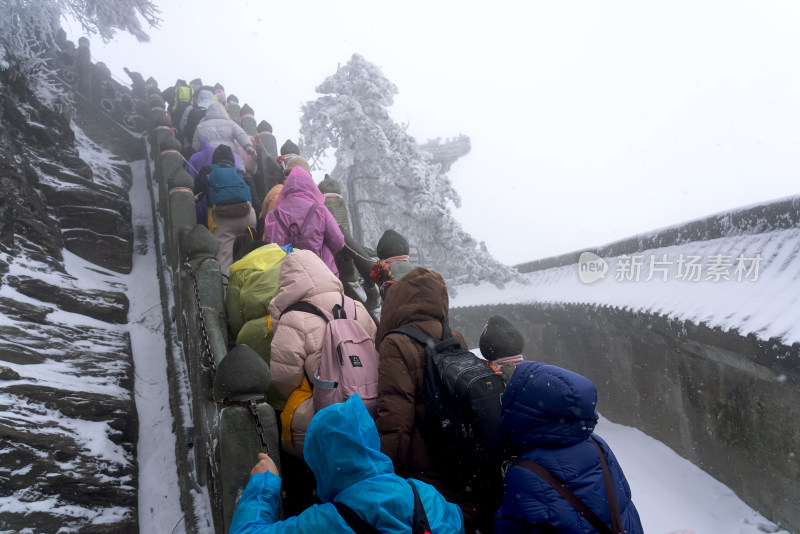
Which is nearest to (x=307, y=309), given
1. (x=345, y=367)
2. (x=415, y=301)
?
(x=345, y=367)

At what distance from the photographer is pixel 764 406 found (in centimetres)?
495

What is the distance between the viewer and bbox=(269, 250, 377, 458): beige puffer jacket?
355 cm

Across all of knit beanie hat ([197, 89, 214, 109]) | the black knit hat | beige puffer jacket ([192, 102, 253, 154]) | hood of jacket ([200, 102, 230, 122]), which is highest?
knit beanie hat ([197, 89, 214, 109])

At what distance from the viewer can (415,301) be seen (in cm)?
343

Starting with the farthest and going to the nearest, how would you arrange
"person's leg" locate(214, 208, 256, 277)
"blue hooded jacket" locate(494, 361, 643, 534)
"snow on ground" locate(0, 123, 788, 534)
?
1. "person's leg" locate(214, 208, 256, 277)
2. "snow on ground" locate(0, 123, 788, 534)
3. "blue hooded jacket" locate(494, 361, 643, 534)

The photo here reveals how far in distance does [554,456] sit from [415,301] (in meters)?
1.40

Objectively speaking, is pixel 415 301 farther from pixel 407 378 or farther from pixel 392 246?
pixel 392 246

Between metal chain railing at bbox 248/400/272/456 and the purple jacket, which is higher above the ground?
the purple jacket

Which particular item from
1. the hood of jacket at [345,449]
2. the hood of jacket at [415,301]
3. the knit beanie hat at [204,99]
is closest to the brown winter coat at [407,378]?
the hood of jacket at [415,301]

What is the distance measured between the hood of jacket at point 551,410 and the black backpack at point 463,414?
0.50m

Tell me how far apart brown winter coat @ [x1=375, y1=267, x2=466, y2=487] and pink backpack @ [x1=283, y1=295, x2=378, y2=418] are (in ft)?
0.78

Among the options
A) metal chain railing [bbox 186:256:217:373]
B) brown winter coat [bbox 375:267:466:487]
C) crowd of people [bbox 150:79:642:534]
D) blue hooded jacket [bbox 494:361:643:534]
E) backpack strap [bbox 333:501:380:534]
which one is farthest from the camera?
metal chain railing [bbox 186:256:217:373]

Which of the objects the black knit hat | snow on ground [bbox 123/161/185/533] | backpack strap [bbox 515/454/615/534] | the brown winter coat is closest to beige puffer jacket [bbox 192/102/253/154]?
the black knit hat

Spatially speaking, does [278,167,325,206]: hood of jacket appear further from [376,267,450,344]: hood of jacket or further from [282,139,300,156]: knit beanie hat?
[282,139,300,156]: knit beanie hat
